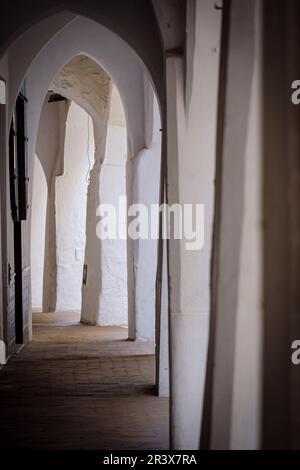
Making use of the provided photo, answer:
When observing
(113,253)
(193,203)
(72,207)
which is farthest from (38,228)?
(193,203)

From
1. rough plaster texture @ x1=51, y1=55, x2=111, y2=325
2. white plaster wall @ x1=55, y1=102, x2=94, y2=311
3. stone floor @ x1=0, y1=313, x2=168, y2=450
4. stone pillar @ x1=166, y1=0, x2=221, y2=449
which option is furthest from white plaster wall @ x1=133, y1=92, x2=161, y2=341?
stone pillar @ x1=166, y1=0, x2=221, y2=449

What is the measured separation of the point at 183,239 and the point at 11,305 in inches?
165

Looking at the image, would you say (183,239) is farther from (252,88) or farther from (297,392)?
(297,392)

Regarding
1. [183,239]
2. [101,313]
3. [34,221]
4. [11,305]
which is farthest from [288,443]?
[34,221]

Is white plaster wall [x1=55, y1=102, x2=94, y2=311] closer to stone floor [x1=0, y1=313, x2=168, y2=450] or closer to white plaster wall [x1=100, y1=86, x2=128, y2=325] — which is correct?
white plaster wall [x1=100, y1=86, x2=128, y2=325]

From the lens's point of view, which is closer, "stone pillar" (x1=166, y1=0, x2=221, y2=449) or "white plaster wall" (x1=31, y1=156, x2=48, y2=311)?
"stone pillar" (x1=166, y1=0, x2=221, y2=449)

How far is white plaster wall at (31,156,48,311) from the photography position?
63.2 ft

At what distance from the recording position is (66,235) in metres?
15.1

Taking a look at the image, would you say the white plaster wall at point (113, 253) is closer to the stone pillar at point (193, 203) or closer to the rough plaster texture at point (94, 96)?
the rough plaster texture at point (94, 96)

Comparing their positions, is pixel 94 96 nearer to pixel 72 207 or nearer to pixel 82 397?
pixel 72 207

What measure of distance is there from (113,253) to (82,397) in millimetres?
5506

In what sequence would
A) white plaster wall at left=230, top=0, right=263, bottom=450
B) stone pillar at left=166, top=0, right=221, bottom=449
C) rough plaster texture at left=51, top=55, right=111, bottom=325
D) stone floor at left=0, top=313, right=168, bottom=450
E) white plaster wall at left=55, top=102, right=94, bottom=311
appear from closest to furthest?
1. white plaster wall at left=230, top=0, right=263, bottom=450
2. stone pillar at left=166, top=0, right=221, bottom=449
3. stone floor at left=0, top=313, right=168, bottom=450
4. rough plaster texture at left=51, top=55, right=111, bottom=325
5. white plaster wall at left=55, top=102, right=94, bottom=311

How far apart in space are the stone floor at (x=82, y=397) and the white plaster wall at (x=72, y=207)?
416cm

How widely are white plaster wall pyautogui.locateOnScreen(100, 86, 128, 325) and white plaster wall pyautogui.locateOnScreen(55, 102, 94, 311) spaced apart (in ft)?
8.99
